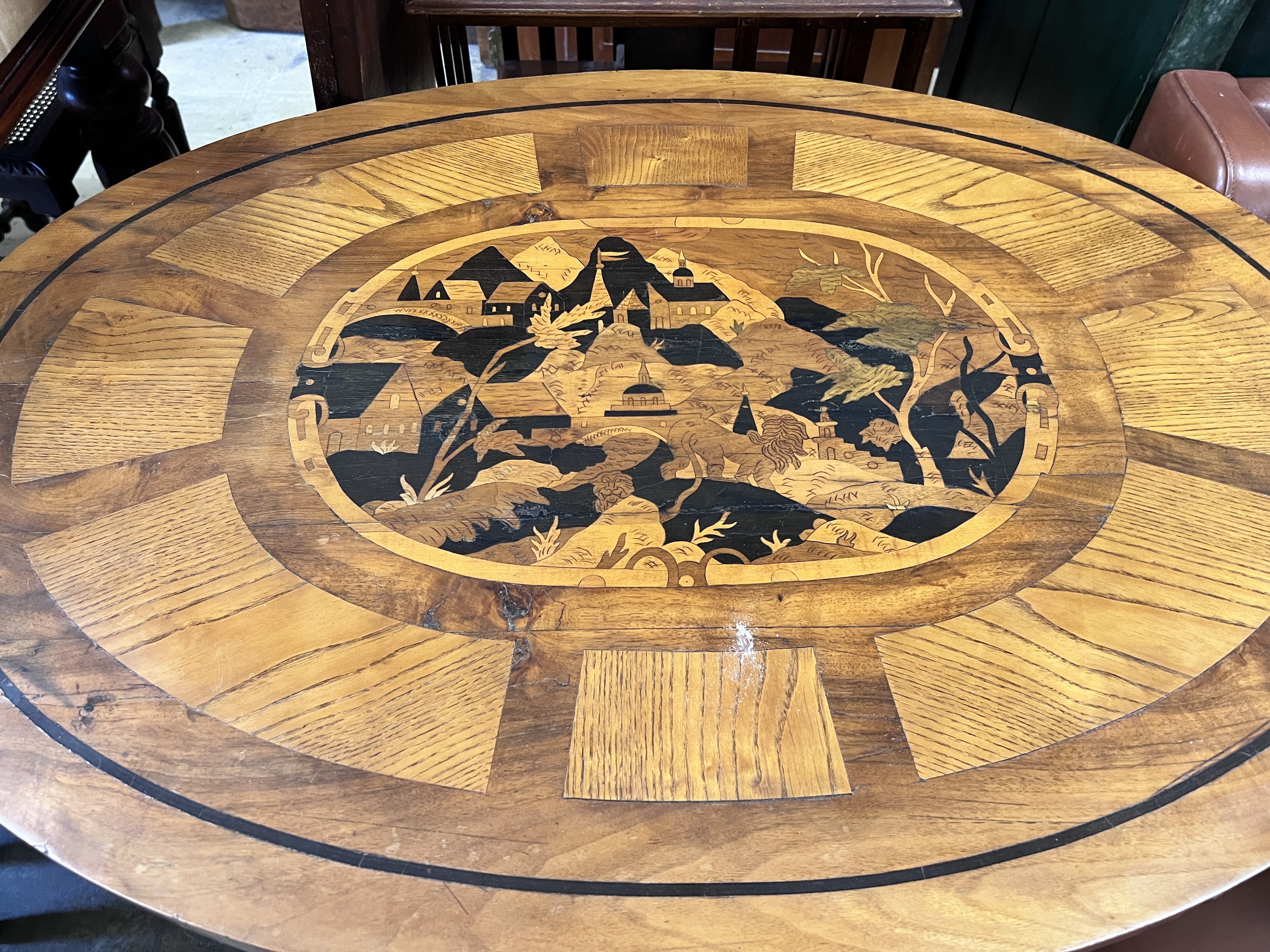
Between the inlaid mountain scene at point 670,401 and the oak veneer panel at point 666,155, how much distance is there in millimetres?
133

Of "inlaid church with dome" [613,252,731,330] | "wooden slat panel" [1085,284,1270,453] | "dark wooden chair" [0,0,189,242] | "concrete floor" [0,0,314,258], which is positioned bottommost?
"concrete floor" [0,0,314,258]

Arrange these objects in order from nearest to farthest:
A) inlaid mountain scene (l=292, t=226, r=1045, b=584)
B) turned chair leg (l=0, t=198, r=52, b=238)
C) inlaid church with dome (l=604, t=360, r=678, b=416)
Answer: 1. inlaid mountain scene (l=292, t=226, r=1045, b=584)
2. inlaid church with dome (l=604, t=360, r=678, b=416)
3. turned chair leg (l=0, t=198, r=52, b=238)

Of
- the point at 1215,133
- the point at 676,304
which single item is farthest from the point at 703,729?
the point at 1215,133

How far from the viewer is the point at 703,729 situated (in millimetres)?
828

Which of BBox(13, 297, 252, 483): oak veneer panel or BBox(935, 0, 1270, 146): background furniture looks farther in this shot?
BBox(935, 0, 1270, 146): background furniture

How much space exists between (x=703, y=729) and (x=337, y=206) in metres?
0.98

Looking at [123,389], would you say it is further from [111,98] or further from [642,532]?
[111,98]

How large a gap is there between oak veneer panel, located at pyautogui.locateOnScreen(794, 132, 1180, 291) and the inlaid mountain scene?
0.45 ft

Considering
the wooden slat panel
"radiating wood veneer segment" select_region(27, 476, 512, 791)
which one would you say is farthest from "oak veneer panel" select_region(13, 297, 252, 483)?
the wooden slat panel

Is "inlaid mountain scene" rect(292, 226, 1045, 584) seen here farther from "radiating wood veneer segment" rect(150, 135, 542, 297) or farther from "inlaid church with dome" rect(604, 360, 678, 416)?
"radiating wood veneer segment" rect(150, 135, 542, 297)

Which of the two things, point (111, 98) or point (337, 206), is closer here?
point (337, 206)

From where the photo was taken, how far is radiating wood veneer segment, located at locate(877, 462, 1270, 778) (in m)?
0.83

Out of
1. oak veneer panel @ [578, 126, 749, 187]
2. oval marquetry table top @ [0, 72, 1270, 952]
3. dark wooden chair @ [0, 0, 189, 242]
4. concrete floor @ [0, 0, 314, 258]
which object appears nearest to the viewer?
oval marquetry table top @ [0, 72, 1270, 952]

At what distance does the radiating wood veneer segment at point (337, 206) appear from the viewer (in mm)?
1307
